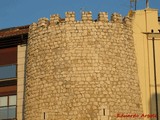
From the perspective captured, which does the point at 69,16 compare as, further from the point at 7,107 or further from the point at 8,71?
the point at 7,107

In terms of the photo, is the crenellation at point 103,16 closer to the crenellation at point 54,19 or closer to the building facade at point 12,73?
the crenellation at point 54,19

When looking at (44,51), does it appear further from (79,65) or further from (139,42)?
(139,42)

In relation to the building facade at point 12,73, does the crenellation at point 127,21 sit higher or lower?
higher

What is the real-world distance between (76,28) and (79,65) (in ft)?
6.20

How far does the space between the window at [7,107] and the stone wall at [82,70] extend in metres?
1.45

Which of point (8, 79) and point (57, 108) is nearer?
point (57, 108)

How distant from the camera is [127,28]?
2266 cm

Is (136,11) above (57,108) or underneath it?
above

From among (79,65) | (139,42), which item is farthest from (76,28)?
(139,42)

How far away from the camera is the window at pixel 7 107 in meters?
23.5

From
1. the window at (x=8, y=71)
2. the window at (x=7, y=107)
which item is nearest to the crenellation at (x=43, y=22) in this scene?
the window at (x=8, y=71)

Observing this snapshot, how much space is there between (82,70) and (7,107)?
16.5 ft

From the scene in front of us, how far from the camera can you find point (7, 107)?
2372 cm

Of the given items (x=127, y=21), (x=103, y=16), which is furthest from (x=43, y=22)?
(x=127, y=21)
